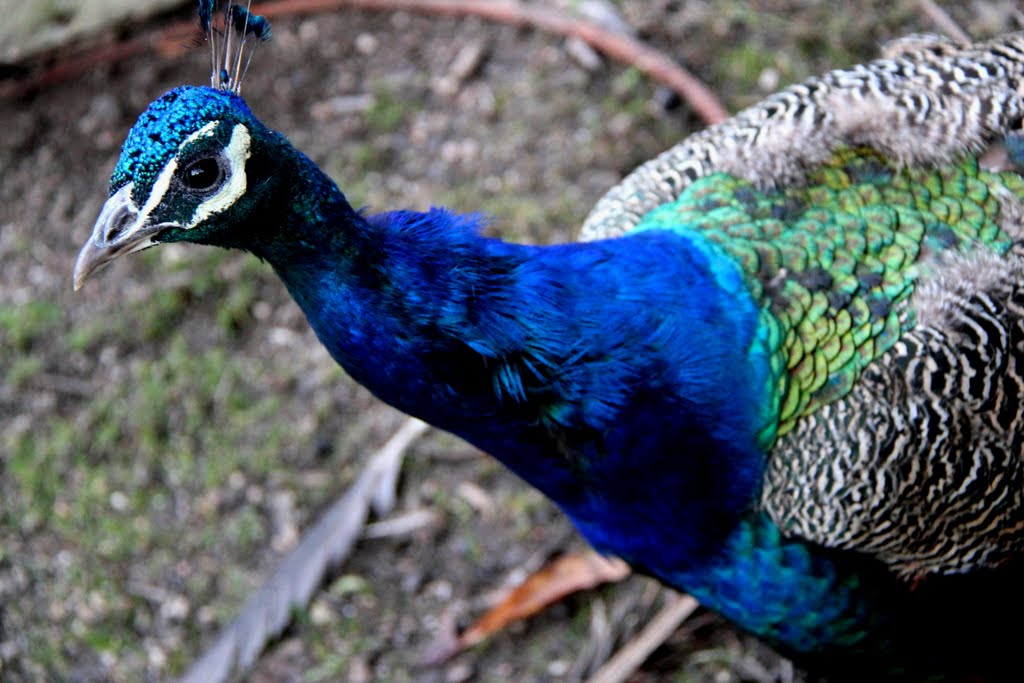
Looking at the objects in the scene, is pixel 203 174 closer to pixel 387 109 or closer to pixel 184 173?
pixel 184 173

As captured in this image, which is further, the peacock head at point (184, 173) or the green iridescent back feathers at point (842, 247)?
the green iridescent back feathers at point (842, 247)

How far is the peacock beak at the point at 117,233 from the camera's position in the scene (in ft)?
5.13

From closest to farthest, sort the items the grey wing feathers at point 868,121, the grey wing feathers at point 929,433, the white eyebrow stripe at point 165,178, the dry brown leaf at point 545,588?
the white eyebrow stripe at point 165,178, the grey wing feathers at point 929,433, the grey wing feathers at point 868,121, the dry brown leaf at point 545,588

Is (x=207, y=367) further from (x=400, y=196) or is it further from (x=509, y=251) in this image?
(x=509, y=251)

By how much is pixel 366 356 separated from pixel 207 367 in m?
1.77

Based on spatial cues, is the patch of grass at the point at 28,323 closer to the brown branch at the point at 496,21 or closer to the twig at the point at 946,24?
the brown branch at the point at 496,21

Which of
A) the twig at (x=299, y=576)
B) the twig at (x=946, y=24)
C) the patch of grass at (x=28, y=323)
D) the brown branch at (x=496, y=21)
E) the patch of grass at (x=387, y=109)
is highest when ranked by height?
the twig at (x=946, y=24)

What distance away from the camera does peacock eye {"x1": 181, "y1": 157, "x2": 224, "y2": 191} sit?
1538mm

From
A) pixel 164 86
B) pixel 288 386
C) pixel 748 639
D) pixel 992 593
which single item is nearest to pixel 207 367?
pixel 288 386

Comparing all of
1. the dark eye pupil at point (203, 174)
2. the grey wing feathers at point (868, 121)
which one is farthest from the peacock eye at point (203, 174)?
the grey wing feathers at point (868, 121)

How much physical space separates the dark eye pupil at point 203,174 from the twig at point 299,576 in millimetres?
1383

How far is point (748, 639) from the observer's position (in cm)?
270

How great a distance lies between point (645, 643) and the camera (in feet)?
8.62

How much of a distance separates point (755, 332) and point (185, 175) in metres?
0.98
